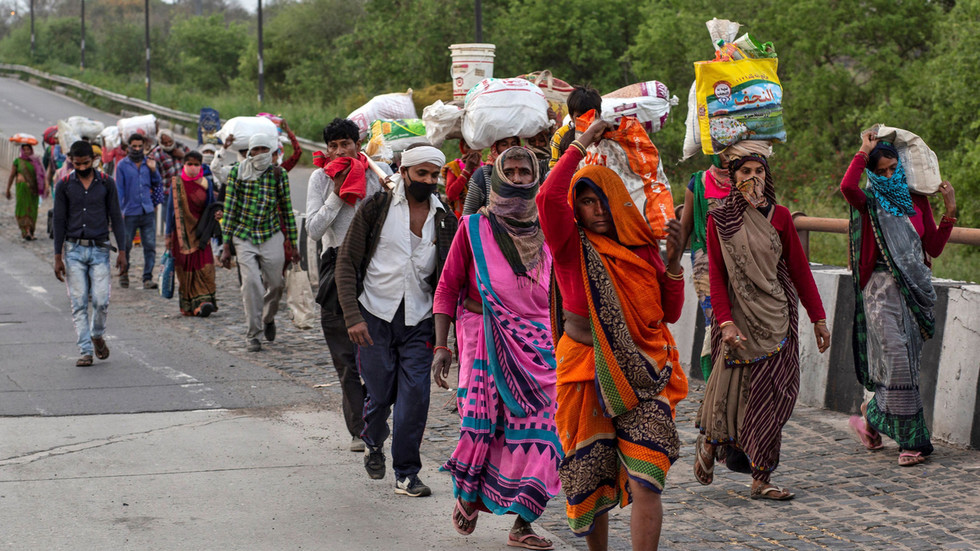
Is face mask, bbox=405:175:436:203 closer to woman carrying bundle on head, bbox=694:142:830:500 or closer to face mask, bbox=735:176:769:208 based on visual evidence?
woman carrying bundle on head, bbox=694:142:830:500

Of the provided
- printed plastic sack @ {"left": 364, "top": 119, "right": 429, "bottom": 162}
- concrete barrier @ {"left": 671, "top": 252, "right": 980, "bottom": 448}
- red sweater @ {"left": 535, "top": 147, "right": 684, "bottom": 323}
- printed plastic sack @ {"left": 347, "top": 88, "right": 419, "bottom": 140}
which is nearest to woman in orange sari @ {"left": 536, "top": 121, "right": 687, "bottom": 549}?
red sweater @ {"left": 535, "top": 147, "right": 684, "bottom": 323}

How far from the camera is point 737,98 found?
627 centimetres

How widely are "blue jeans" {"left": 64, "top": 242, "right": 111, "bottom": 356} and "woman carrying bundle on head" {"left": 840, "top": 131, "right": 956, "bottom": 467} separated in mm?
6598

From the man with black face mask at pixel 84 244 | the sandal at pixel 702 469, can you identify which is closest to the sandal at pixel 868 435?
the sandal at pixel 702 469

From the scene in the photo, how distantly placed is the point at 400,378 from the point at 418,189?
1033 mm

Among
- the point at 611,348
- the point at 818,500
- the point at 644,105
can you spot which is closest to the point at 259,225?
the point at 644,105

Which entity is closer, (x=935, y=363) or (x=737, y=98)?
(x=737, y=98)

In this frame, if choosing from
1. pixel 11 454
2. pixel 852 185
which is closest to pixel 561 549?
pixel 852 185

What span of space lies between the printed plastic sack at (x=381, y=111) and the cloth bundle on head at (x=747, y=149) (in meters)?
3.58

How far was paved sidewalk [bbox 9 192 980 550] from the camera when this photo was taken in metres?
5.62

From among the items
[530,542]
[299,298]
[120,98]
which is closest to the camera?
[530,542]

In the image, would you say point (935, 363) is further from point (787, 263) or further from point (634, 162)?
point (634, 162)

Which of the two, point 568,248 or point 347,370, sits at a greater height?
point 568,248

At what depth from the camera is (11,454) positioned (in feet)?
23.6
